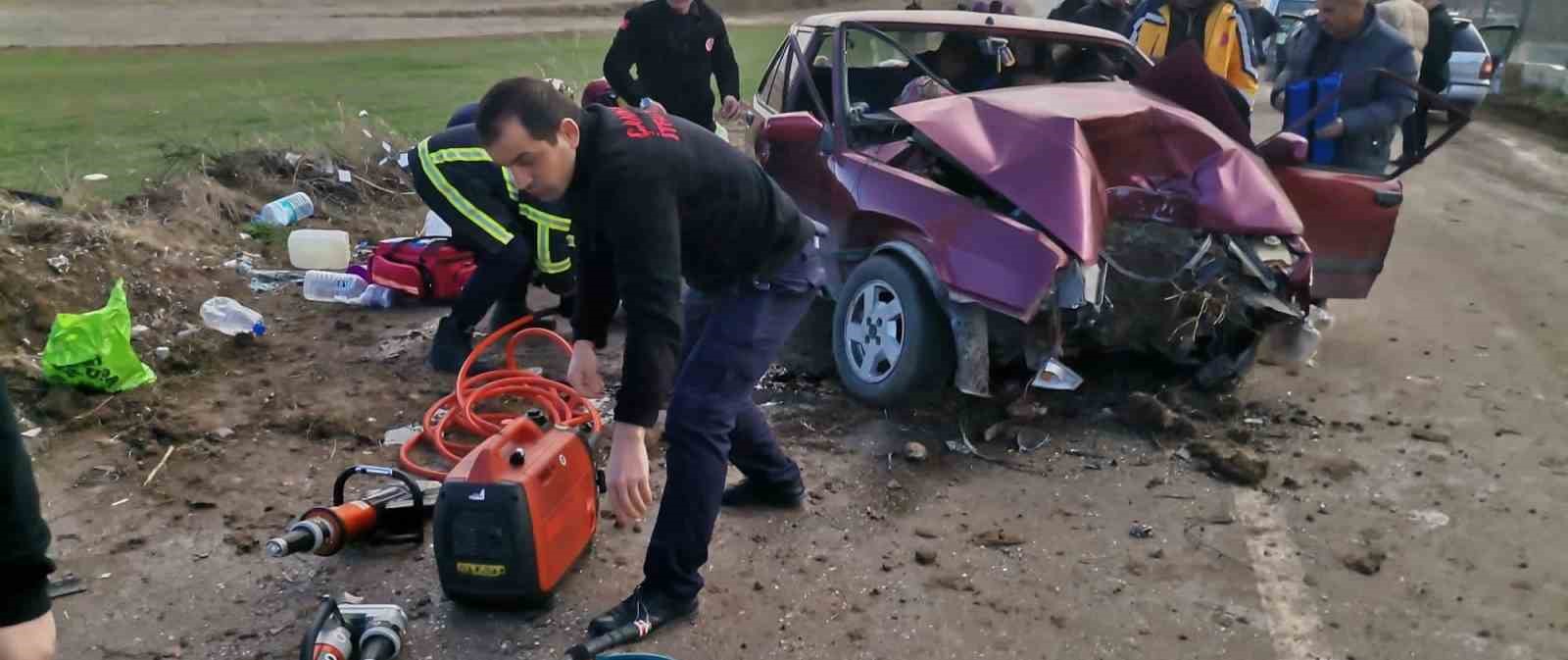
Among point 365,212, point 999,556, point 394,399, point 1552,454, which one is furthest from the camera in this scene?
point 365,212

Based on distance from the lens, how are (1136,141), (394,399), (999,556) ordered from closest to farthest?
(999,556)
(1136,141)
(394,399)

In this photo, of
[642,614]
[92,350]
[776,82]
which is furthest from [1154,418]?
[92,350]

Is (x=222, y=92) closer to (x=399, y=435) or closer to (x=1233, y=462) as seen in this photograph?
(x=399, y=435)

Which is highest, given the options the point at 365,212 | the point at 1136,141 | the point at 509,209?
the point at 1136,141

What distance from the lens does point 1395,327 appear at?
631 cm

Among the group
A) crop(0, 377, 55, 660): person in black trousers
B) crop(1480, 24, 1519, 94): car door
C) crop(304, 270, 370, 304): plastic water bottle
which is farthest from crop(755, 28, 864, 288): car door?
crop(1480, 24, 1519, 94): car door

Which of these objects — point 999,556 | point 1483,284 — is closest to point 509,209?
point 999,556

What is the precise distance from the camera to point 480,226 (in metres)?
→ 5.66

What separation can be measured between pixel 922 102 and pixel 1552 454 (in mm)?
2906

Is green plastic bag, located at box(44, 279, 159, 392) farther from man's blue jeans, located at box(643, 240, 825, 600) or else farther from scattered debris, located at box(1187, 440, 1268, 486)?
scattered debris, located at box(1187, 440, 1268, 486)

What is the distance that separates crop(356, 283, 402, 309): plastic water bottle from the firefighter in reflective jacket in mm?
1089

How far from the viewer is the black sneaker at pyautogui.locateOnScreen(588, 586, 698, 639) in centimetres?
338

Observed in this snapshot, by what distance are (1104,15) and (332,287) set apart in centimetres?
568

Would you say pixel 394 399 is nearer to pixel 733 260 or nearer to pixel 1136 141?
pixel 733 260
